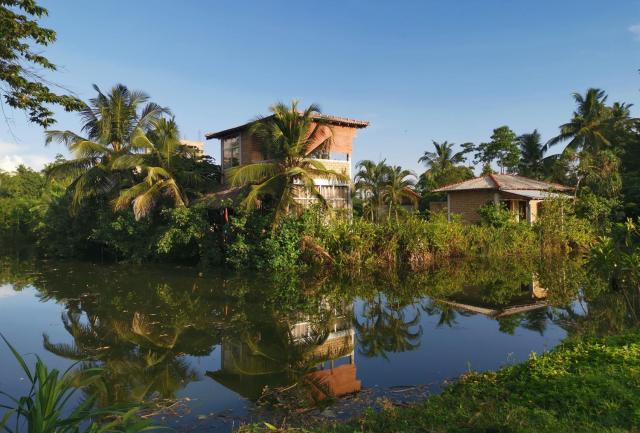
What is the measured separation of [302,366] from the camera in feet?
21.0

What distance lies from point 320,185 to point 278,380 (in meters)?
12.6

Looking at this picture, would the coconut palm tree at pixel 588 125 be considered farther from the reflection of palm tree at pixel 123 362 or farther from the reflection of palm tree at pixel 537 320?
the reflection of palm tree at pixel 123 362

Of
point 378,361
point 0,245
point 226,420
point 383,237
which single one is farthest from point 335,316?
point 0,245

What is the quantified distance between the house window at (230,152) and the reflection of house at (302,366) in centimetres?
1404

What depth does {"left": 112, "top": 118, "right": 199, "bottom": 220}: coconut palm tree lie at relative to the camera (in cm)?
1717

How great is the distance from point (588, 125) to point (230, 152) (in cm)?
2596

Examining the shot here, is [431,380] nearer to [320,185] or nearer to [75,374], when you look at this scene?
[75,374]

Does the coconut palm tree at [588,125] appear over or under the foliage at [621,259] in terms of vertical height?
over

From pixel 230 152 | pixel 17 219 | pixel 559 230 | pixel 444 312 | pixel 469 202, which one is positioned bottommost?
pixel 444 312

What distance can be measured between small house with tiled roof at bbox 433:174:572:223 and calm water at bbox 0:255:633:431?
8.41 m

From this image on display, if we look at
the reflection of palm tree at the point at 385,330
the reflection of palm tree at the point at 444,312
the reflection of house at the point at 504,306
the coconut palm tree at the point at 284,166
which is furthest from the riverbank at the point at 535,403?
the coconut palm tree at the point at 284,166

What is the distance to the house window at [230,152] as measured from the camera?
21.0 metres

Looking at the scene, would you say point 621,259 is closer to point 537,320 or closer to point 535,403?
point 537,320

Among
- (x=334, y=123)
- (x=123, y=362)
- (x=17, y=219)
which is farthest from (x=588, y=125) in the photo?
(x=17, y=219)
